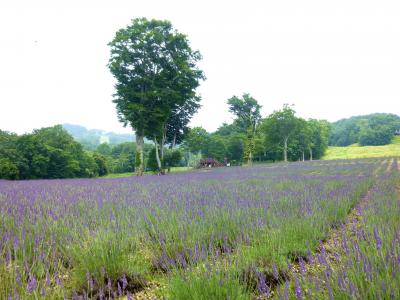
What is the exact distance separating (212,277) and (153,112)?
2031 centimetres

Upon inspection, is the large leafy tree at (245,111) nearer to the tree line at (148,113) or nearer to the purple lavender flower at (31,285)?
the tree line at (148,113)

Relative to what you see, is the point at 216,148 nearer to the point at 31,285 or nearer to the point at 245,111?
the point at 245,111

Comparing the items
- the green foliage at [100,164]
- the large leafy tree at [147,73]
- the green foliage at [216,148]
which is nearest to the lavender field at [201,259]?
the large leafy tree at [147,73]

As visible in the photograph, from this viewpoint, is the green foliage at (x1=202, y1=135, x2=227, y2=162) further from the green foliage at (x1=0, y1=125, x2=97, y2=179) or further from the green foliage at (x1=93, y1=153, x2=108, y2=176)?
the green foliage at (x1=0, y1=125, x2=97, y2=179)

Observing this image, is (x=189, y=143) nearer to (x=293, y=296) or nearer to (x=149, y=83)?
(x=149, y=83)

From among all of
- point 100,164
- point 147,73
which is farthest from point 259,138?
point 147,73

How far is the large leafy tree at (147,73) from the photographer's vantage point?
21375 mm

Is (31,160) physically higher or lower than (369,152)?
higher

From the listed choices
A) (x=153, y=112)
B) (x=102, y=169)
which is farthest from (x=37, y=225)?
(x=102, y=169)

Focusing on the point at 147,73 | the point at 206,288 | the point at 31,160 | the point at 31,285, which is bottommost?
the point at 206,288

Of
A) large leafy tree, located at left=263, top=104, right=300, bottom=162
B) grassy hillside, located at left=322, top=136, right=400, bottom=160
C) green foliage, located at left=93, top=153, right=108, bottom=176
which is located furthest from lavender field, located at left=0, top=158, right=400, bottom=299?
green foliage, located at left=93, top=153, right=108, bottom=176

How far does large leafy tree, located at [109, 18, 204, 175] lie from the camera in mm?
21375

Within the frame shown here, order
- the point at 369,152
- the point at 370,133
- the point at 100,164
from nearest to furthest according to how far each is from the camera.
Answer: the point at 369,152
the point at 100,164
the point at 370,133

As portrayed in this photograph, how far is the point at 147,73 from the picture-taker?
2252 cm
